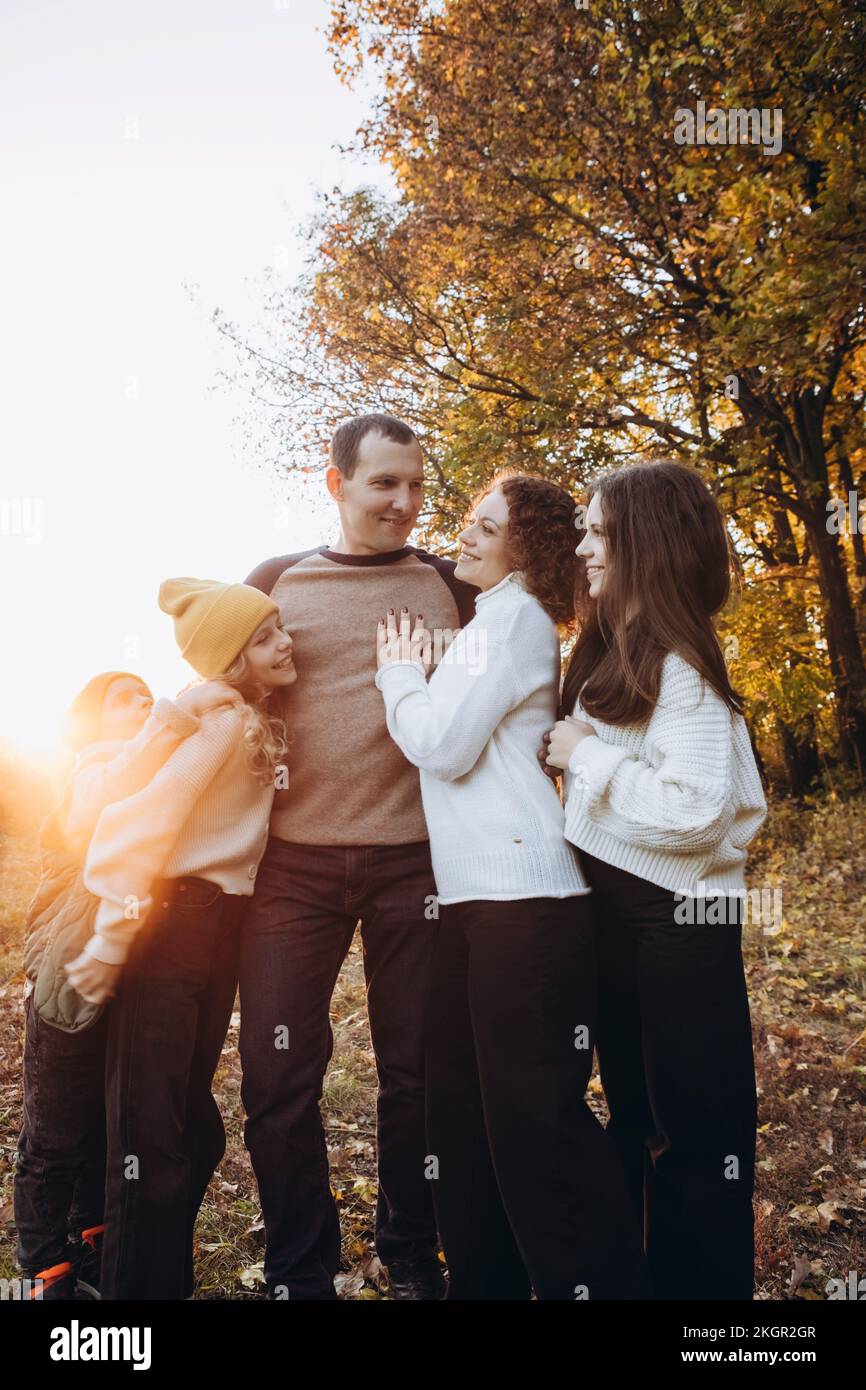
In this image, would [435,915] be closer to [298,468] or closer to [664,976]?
[664,976]

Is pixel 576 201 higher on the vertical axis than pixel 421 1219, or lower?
higher

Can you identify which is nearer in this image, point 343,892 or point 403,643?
point 403,643

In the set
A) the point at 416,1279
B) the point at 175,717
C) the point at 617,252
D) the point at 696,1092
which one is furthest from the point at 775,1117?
the point at 617,252

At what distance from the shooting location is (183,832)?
2637 millimetres

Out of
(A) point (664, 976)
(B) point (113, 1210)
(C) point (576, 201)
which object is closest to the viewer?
(A) point (664, 976)

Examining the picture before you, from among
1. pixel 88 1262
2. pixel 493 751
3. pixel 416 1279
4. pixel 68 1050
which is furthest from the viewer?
pixel 416 1279

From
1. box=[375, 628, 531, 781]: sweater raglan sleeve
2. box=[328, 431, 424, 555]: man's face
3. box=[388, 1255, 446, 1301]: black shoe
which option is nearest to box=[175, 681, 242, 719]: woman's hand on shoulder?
box=[375, 628, 531, 781]: sweater raglan sleeve

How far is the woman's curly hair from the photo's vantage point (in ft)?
8.43

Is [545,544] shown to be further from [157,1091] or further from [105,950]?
[157,1091]

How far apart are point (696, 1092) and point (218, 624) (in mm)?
1700

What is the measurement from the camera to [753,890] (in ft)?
30.2

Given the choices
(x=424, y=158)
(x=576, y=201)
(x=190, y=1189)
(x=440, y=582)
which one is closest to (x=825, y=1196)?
(x=190, y=1189)

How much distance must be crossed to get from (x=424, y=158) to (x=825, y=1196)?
8499 mm

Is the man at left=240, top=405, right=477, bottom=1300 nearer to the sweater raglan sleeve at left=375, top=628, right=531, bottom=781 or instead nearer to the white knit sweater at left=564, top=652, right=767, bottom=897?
the sweater raglan sleeve at left=375, top=628, right=531, bottom=781
